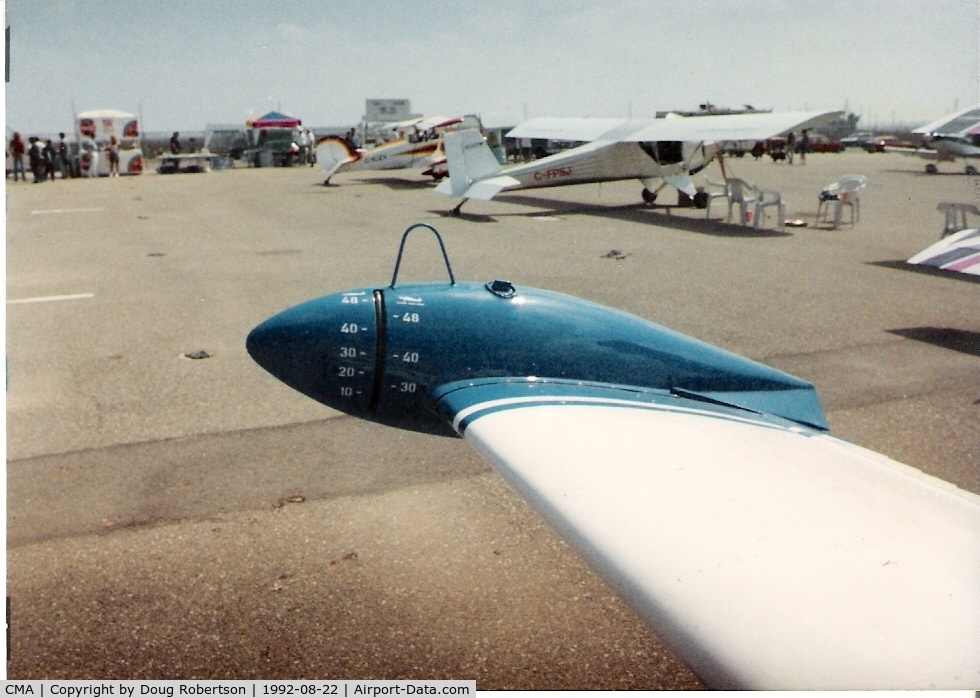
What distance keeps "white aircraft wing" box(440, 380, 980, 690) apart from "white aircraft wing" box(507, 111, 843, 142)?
13552mm

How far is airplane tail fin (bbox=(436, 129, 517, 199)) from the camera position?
18141 mm

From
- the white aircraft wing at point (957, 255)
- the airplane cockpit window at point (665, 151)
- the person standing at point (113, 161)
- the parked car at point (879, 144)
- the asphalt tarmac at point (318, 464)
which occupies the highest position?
the parked car at point (879, 144)

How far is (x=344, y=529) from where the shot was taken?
13.0 ft

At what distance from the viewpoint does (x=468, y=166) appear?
18.5 m

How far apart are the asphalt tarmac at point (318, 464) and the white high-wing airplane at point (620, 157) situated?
5.88m

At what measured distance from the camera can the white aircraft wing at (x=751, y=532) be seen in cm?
184

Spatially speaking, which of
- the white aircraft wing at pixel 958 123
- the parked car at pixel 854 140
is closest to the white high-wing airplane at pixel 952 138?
Result: the white aircraft wing at pixel 958 123

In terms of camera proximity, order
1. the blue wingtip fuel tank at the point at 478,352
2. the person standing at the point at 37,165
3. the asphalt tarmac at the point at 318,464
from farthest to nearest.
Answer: the person standing at the point at 37,165 < the blue wingtip fuel tank at the point at 478,352 < the asphalt tarmac at the point at 318,464

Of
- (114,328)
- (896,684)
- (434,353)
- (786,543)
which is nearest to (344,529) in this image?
(434,353)

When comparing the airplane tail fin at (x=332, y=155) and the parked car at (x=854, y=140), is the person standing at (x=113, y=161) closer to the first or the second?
the airplane tail fin at (x=332, y=155)

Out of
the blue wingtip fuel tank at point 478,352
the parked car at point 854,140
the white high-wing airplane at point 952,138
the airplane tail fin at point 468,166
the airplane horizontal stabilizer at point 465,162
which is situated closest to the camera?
the blue wingtip fuel tank at point 478,352

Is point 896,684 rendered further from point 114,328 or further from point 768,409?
point 114,328

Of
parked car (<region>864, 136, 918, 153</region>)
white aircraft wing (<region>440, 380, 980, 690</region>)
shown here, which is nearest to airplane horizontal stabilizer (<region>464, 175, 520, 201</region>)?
white aircraft wing (<region>440, 380, 980, 690</region>)

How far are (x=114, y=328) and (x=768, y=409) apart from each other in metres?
6.61
